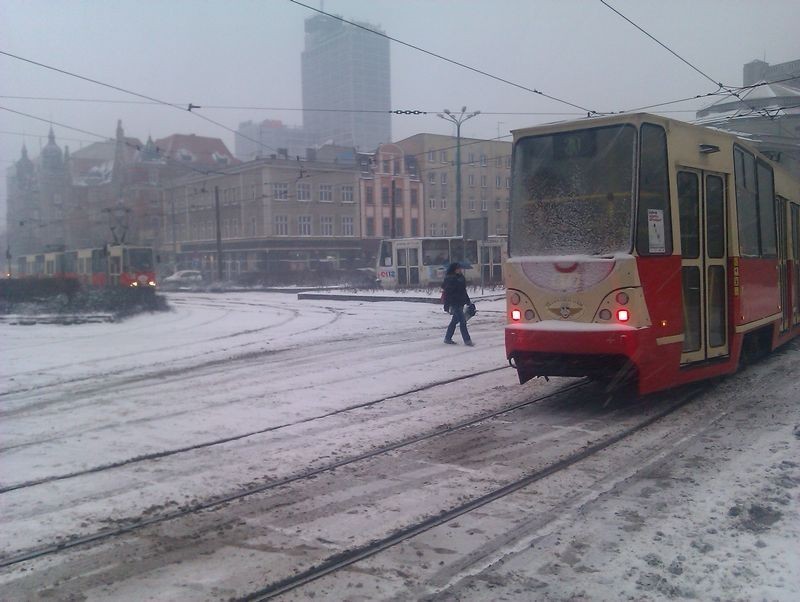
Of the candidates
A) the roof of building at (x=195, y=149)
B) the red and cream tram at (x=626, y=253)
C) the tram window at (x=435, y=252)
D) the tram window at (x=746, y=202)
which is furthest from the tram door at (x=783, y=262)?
the roof of building at (x=195, y=149)

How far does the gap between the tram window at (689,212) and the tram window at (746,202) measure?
1131 mm

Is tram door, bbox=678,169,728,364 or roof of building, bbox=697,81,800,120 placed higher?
roof of building, bbox=697,81,800,120

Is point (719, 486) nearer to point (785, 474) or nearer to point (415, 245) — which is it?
point (785, 474)

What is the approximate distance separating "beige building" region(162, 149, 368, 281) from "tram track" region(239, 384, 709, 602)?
55455 mm

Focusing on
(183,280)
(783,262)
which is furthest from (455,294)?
(183,280)

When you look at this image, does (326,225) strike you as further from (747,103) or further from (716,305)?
(716,305)

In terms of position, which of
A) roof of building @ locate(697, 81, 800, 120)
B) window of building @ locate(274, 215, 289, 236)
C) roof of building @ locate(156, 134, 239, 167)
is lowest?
window of building @ locate(274, 215, 289, 236)

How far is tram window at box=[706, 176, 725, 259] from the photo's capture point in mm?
9195

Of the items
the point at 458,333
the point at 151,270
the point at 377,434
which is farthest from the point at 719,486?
the point at 151,270

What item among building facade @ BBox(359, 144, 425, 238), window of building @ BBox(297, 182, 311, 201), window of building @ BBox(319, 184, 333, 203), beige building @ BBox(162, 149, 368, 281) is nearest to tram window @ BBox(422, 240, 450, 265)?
beige building @ BBox(162, 149, 368, 281)

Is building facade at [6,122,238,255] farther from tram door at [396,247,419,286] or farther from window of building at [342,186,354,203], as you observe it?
tram door at [396,247,419,286]

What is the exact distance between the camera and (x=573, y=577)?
421 cm

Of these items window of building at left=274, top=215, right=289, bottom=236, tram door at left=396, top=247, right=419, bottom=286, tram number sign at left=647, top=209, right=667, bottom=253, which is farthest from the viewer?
window of building at left=274, top=215, right=289, bottom=236

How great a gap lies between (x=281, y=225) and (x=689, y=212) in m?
57.9
